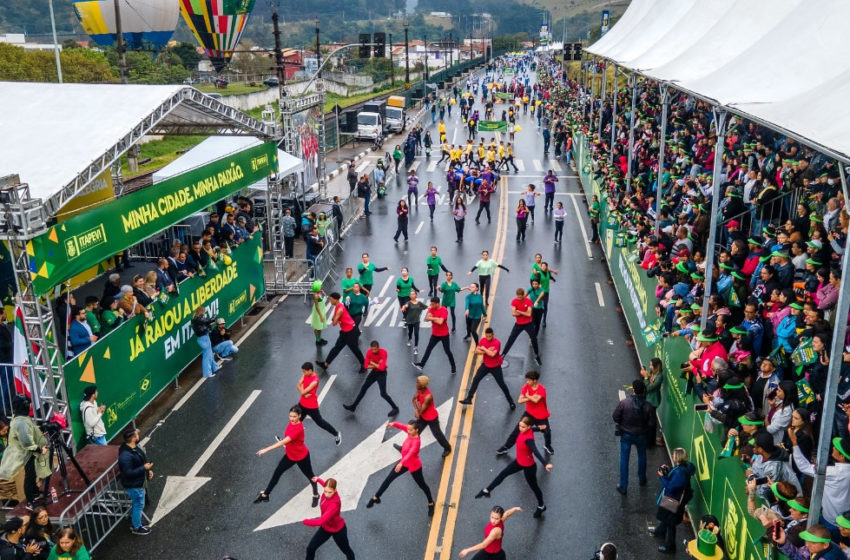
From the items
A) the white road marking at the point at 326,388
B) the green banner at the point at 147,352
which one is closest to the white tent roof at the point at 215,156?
the green banner at the point at 147,352

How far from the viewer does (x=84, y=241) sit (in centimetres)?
→ 1115

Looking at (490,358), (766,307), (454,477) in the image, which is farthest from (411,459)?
(766,307)

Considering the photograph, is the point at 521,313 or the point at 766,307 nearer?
the point at 766,307

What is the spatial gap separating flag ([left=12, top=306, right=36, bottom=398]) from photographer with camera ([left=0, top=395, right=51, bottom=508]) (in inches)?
36.2

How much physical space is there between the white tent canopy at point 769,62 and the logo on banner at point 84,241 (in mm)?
9068

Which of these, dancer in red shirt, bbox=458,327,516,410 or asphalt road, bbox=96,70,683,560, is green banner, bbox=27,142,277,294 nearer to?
asphalt road, bbox=96,70,683,560

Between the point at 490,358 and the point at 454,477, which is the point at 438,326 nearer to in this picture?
the point at 490,358

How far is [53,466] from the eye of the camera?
10.5 m

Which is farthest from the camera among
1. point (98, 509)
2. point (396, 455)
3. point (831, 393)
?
point (396, 455)

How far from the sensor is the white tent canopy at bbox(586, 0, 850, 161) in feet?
26.3

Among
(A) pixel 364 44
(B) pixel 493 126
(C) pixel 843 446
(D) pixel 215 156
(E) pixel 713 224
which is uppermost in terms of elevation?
(A) pixel 364 44

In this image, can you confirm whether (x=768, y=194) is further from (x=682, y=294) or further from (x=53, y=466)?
(x=53, y=466)

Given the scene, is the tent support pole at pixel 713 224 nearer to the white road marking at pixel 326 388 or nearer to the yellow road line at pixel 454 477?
the yellow road line at pixel 454 477

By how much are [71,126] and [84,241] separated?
2.76 meters
